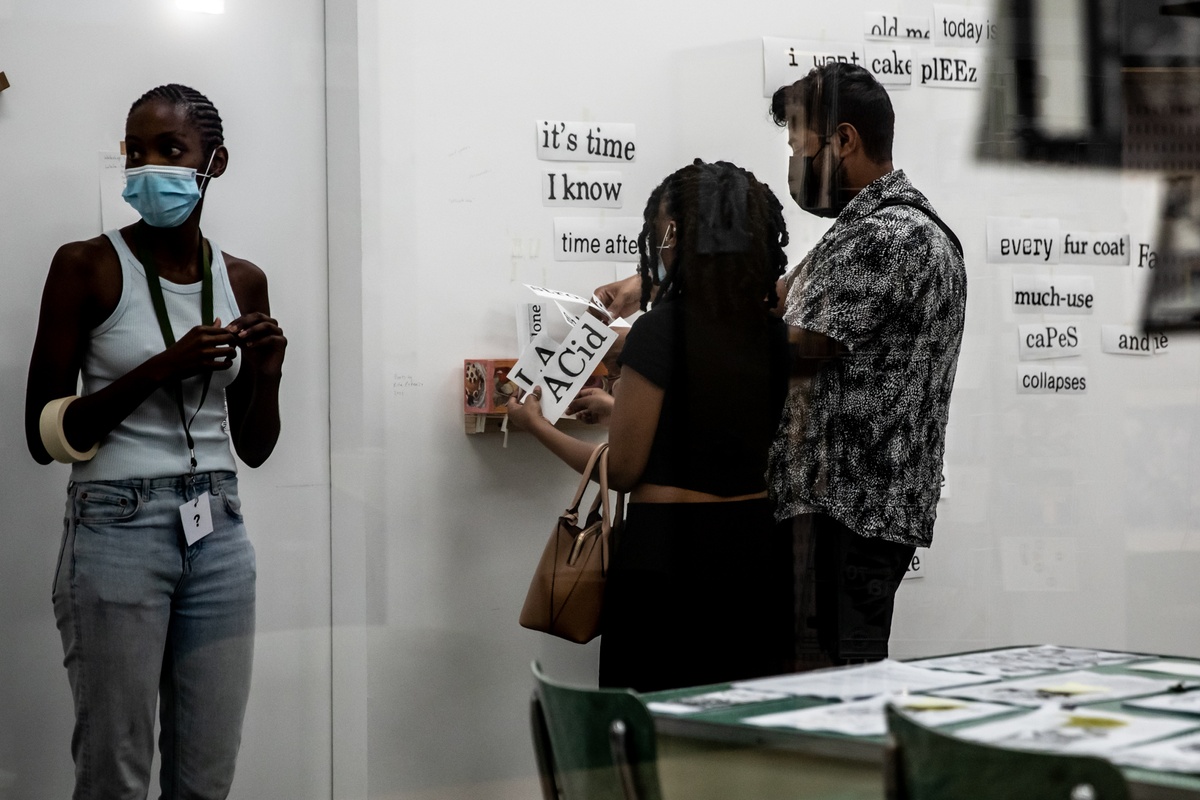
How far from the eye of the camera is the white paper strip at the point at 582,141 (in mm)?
2988

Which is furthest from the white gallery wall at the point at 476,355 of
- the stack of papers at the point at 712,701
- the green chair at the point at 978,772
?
the green chair at the point at 978,772

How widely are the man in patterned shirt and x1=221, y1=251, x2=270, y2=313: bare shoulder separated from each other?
110 cm

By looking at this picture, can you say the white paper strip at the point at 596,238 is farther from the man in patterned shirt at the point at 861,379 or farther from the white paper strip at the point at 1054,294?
the white paper strip at the point at 1054,294

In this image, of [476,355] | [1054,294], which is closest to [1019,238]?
[1054,294]

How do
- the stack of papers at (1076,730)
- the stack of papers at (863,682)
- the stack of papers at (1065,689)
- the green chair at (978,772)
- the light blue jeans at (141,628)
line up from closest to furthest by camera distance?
the green chair at (978,772) → the stack of papers at (1076,730) → the stack of papers at (1065,689) → the stack of papers at (863,682) → the light blue jeans at (141,628)

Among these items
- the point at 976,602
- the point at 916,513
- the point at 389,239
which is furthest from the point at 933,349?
the point at 389,239

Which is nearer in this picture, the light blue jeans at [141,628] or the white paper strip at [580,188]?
the light blue jeans at [141,628]

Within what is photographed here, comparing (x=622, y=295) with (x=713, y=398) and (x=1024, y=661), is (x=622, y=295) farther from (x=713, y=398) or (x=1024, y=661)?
(x=1024, y=661)

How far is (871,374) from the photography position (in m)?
2.71

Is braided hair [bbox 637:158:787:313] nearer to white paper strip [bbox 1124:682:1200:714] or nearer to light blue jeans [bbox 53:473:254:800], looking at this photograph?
light blue jeans [bbox 53:473:254:800]

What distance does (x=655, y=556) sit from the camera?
273cm

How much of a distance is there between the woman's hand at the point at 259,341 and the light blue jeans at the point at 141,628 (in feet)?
0.83

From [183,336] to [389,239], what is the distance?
589 mm

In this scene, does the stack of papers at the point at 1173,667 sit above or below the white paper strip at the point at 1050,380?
below
